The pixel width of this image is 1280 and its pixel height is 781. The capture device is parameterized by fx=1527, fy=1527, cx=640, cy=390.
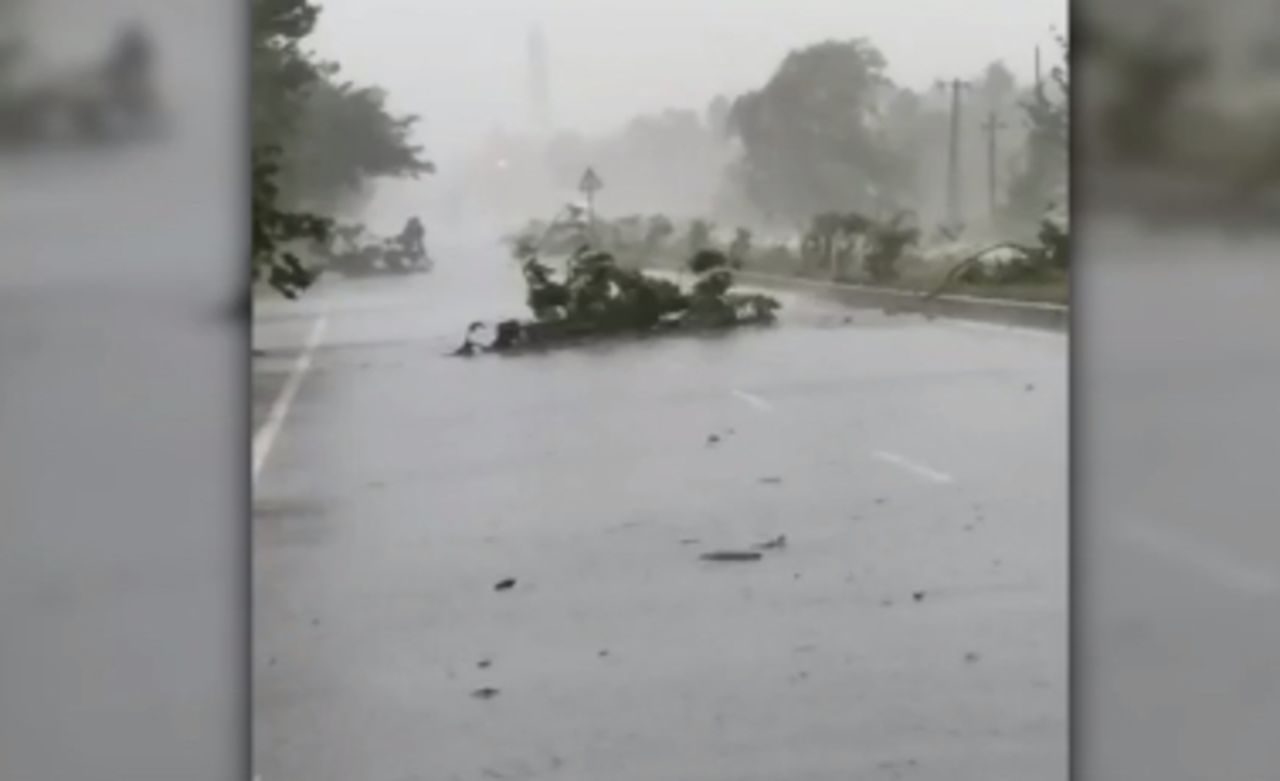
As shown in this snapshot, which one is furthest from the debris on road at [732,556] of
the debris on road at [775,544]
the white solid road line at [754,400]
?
the white solid road line at [754,400]

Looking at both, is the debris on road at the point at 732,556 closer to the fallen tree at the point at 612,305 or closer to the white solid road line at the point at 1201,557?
the fallen tree at the point at 612,305

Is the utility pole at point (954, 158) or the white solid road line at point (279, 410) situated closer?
the white solid road line at point (279, 410)

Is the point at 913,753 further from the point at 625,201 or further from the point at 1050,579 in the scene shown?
the point at 625,201

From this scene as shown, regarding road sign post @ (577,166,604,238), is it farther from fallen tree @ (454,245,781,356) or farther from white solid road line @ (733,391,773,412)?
white solid road line @ (733,391,773,412)

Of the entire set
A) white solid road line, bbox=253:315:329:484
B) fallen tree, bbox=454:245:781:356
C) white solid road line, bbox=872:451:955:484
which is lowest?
white solid road line, bbox=872:451:955:484

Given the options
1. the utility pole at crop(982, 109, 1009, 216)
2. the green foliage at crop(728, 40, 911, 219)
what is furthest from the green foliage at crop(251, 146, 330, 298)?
the utility pole at crop(982, 109, 1009, 216)

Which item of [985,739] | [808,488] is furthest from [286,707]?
[985,739]
